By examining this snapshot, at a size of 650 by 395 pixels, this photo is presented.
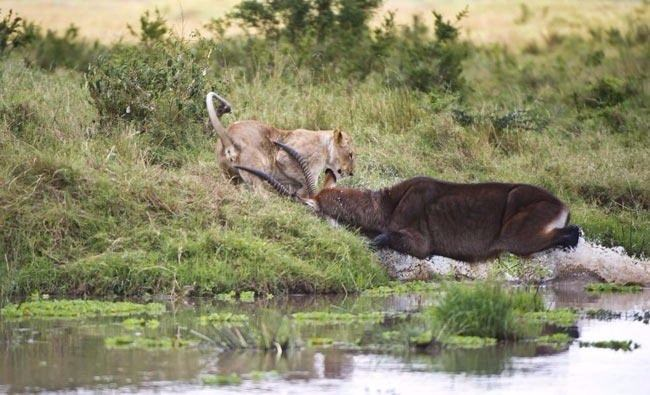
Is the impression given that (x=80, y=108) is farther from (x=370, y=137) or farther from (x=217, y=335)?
(x=217, y=335)

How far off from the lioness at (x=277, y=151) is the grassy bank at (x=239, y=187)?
0.93ft

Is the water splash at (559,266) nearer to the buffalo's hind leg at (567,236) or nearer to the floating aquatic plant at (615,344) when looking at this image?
the buffalo's hind leg at (567,236)

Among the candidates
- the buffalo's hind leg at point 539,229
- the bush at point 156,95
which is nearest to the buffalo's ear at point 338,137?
the bush at point 156,95

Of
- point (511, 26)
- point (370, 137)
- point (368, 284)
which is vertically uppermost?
point (511, 26)

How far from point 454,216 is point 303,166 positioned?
1.53 metres

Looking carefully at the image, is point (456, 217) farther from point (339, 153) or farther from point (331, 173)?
point (339, 153)

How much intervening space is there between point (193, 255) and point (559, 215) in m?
3.09

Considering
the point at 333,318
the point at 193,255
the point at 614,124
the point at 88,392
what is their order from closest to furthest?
the point at 88,392
the point at 333,318
the point at 193,255
the point at 614,124

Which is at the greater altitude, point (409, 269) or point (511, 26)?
point (511, 26)

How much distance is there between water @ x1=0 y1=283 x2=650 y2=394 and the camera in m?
7.72

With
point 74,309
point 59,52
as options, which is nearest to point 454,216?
point 74,309

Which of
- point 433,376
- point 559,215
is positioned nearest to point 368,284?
point 559,215

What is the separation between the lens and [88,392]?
24.6 ft

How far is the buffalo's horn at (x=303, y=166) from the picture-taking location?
12594mm
